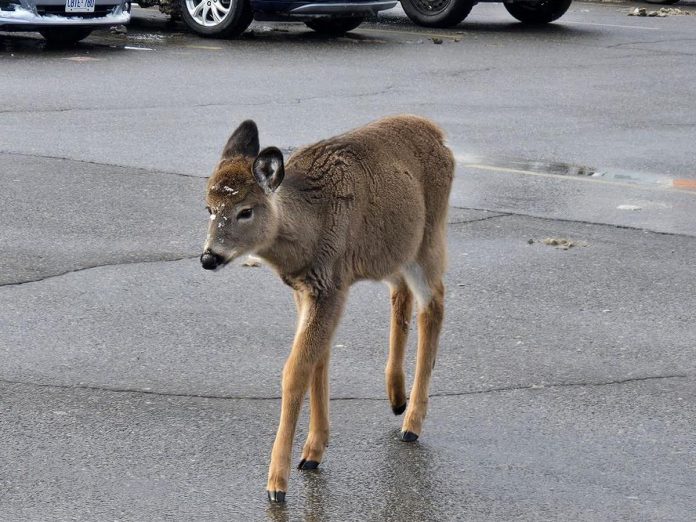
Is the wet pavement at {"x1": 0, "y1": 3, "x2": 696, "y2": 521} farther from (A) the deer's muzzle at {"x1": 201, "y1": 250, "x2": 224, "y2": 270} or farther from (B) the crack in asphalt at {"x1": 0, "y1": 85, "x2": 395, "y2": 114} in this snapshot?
(A) the deer's muzzle at {"x1": 201, "y1": 250, "x2": 224, "y2": 270}

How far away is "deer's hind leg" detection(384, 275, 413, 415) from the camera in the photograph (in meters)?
5.55

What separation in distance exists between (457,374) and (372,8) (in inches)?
488

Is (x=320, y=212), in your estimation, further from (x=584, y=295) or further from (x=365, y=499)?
(x=584, y=295)

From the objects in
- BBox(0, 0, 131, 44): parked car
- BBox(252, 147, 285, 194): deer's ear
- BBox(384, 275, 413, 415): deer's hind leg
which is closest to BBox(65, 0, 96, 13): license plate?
BBox(0, 0, 131, 44): parked car

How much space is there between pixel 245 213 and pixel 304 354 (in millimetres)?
572

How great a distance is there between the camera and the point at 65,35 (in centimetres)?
1739

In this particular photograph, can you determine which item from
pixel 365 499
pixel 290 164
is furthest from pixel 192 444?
pixel 290 164

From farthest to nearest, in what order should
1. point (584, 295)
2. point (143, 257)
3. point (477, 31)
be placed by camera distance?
point (477, 31)
point (143, 257)
point (584, 295)

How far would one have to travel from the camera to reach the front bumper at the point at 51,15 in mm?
15828

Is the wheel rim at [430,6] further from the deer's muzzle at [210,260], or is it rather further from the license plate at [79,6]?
the deer's muzzle at [210,260]

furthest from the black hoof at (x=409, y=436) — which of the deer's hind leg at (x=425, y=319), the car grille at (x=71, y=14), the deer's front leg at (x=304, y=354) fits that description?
the car grille at (x=71, y=14)

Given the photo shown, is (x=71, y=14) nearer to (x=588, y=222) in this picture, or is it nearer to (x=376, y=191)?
(x=588, y=222)

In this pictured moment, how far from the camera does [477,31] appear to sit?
19625 mm

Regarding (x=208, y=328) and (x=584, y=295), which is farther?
(x=584, y=295)
